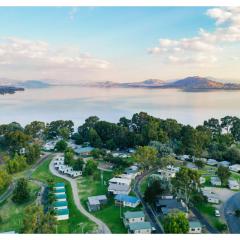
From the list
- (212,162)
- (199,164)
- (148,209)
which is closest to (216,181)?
(199,164)

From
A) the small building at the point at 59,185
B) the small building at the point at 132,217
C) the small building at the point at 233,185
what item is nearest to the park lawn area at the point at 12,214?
the small building at the point at 59,185

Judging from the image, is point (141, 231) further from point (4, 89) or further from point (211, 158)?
point (4, 89)

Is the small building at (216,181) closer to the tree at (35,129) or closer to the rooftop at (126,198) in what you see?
the rooftop at (126,198)

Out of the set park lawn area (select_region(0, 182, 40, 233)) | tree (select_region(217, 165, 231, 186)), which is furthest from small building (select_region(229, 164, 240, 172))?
park lawn area (select_region(0, 182, 40, 233))

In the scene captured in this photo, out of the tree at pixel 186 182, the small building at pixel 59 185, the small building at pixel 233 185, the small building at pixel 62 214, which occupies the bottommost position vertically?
the small building at pixel 62 214

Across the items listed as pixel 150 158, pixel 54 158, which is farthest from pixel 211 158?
→ pixel 54 158

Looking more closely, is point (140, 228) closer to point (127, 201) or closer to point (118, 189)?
point (127, 201)
